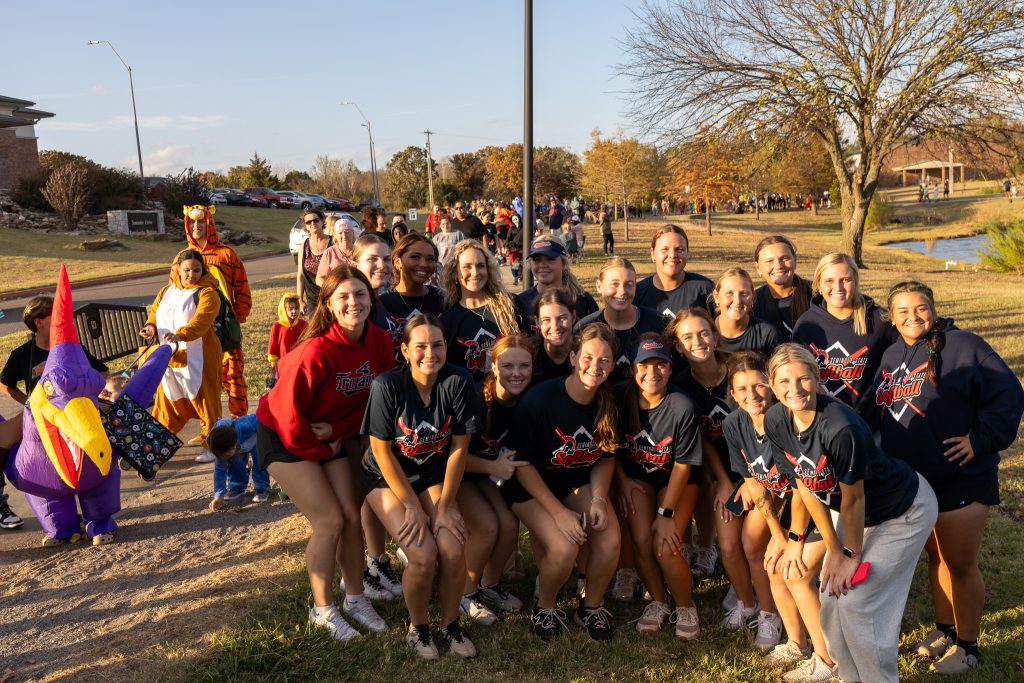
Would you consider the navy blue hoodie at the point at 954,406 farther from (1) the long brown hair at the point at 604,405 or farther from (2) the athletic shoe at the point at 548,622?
(2) the athletic shoe at the point at 548,622

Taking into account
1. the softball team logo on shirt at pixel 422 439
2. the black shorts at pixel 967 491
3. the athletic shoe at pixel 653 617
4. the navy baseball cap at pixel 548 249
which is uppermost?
the navy baseball cap at pixel 548 249

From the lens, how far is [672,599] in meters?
4.38

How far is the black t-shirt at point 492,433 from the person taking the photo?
13.2 feet

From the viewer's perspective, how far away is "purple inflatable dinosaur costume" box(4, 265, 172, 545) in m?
4.72

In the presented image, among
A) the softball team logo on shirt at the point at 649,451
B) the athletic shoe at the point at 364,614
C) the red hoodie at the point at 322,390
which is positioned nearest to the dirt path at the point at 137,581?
the athletic shoe at the point at 364,614

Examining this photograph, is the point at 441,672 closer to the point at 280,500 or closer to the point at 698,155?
the point at 280,500

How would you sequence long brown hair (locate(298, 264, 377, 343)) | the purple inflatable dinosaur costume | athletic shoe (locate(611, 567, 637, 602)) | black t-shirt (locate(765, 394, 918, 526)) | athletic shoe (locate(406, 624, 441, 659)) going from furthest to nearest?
the purple inflatable dinosaur costume, athletic shoe (locate(611, 567, 637, 602)), long brown hair (locate(298, 264, 377, 343)), athletic shoe (locate(406, 624, 441, 659)), black t-shirt (locate(765, 394, 918, 526))

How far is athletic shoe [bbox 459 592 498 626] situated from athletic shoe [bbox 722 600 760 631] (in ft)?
4.00

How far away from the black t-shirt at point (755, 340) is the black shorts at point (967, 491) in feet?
3.35

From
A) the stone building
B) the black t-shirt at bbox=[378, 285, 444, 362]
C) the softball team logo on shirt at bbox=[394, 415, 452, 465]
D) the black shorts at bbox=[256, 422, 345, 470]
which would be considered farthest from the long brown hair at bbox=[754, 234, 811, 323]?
the stone building

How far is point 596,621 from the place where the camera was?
4012 mm

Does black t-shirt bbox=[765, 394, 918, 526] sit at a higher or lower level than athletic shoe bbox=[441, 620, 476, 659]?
higher

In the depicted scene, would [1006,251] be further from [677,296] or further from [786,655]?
[786,655]

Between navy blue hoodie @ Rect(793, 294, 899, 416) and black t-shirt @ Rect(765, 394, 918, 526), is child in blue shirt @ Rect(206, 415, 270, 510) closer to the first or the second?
black t-shirt @ Rect(765, 394, 918, 526)
